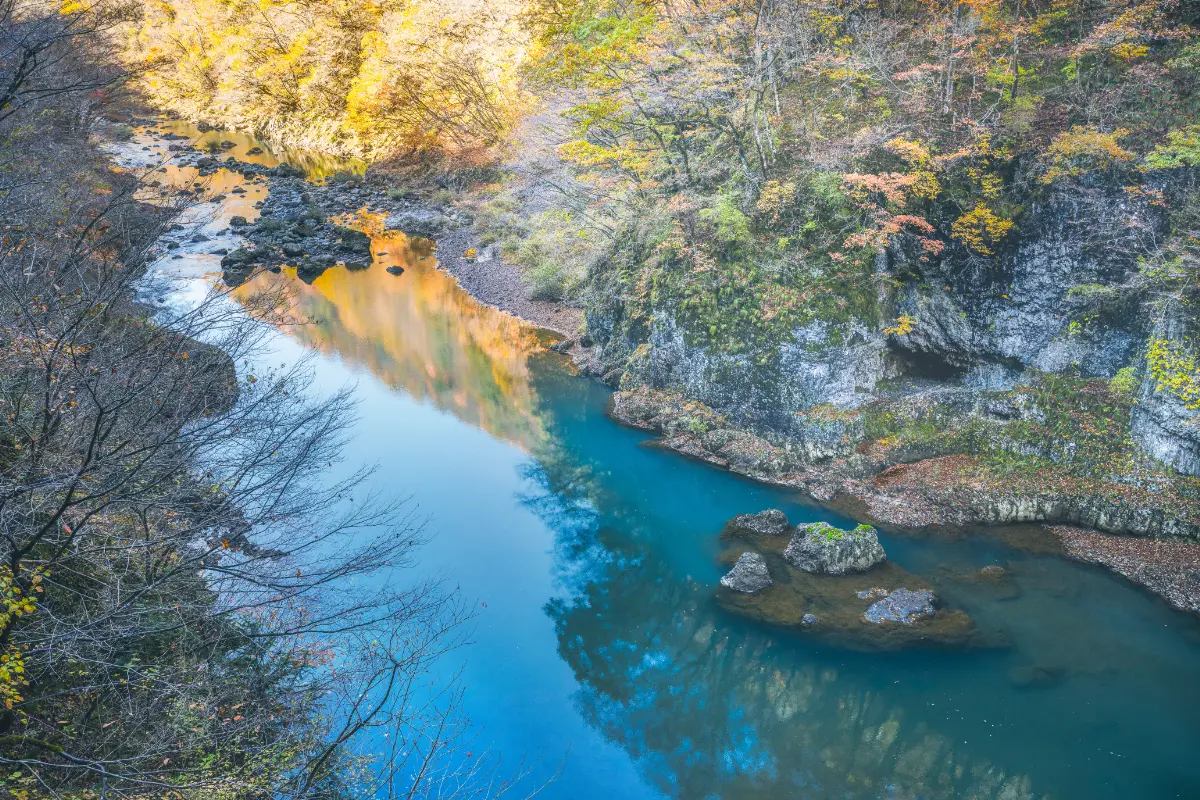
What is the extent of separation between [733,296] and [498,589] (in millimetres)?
10097

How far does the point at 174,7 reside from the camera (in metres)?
52.8

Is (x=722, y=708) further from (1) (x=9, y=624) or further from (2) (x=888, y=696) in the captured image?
(1) (x=9, y=624)

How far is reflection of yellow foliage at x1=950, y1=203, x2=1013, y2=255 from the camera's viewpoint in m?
16.1

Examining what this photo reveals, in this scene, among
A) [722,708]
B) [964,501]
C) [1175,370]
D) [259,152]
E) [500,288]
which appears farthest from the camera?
[259,152]

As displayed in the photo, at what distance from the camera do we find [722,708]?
41.4ft

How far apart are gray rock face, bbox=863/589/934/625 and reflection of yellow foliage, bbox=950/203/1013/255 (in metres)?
8.42

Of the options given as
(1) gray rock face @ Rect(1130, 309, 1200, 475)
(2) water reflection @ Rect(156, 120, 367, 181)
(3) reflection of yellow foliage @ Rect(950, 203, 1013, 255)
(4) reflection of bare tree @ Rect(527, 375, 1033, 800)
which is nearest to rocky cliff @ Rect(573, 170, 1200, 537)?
(1) gray rock face @ Rect(1130, 309, 1200, 475)

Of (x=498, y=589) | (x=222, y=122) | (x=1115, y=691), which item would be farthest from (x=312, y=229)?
(x=1115, y=691)

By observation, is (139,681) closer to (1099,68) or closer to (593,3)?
(1099,68)

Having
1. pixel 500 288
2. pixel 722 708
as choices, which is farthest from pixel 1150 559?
pixel 500 288

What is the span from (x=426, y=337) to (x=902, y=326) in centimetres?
1751

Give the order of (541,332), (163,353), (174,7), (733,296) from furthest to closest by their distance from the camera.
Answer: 1. (174,7)
2. (541,332)
3. (733,296)
4. (163,353)

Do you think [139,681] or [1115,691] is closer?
[139,681]

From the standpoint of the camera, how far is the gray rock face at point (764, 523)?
16.0 metres
